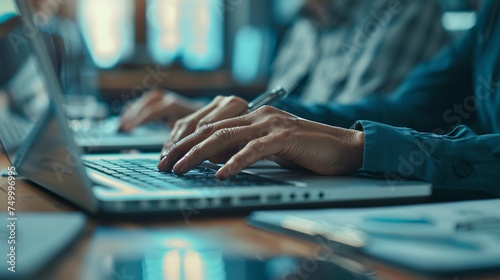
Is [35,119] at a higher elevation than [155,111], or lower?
lower

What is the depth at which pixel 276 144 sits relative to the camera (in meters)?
0.70

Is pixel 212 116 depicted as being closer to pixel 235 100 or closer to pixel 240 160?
pixel 235 100

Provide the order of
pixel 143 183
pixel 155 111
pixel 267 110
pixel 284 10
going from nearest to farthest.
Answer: pixel 143 183
pixel 267 110
pixel 155 111
pixel 284 10

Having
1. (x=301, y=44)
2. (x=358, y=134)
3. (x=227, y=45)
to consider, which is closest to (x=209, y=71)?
(x=227, y=45)

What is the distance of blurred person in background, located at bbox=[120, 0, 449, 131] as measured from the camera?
1698 mm

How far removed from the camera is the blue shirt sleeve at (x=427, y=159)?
71 cm

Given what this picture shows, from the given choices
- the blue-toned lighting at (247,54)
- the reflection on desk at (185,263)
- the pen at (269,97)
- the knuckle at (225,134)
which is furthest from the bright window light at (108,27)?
the reflection on desk at (185,263)

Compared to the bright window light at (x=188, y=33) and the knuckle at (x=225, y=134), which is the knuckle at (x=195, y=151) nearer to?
the knuckle at (x=225, y=134)

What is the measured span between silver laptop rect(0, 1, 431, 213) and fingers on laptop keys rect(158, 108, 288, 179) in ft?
0.05

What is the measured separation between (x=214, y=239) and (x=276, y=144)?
22 centimetres

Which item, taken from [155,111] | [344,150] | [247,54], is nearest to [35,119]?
[344,150]

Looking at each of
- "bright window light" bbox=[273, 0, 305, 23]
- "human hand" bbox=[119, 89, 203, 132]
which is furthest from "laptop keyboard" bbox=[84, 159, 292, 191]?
"bright window light" bbox=[273, 0, 305, 23]

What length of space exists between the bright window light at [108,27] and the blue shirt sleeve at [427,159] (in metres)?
3.96

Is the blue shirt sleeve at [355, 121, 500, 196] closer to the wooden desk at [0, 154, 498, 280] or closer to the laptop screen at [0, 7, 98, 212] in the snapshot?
the wooden desk at [0, 154, 498, 280]
